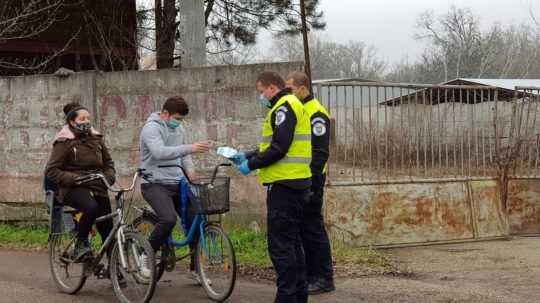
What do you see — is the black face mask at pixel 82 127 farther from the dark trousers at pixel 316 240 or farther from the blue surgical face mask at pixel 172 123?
the dark trousers at pixel 316 240

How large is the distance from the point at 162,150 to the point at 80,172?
1.00 metres

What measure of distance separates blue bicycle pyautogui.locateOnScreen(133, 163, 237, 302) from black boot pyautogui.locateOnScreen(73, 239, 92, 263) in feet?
1.67

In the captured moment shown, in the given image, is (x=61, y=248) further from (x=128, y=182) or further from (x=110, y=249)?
(x=128, y=182)

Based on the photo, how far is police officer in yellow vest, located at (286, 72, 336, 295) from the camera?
6.76 m

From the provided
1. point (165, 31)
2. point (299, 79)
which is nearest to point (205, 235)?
point (299, 79)

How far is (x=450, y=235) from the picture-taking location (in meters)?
9.37

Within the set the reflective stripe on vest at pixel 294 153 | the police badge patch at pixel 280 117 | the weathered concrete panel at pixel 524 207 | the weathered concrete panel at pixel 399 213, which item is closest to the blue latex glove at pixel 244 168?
the reflective stripe on vest at pixel 294 153

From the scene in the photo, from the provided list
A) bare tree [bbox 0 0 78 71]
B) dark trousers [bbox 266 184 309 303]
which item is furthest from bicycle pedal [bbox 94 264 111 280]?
bare tree [bbox 0 0 78 71]

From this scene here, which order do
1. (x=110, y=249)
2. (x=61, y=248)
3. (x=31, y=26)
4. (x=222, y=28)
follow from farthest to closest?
1. (x=222, y=28)
2. (x=31, y=26)
3. (x=61, y=248)
4. (x=110, y=249)

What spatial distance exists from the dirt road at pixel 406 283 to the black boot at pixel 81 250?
0.37 m

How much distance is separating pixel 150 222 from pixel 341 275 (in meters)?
2.11

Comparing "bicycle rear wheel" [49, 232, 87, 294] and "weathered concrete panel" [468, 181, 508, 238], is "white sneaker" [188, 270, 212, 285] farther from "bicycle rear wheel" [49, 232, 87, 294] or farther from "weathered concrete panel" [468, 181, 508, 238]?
"weathered concrete panel" [468, 181, 508, 238]

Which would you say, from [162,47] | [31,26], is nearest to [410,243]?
[162,47]

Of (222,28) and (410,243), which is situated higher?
(222,28)
